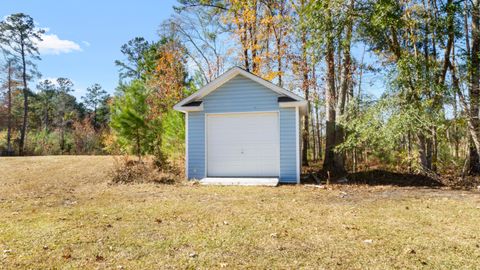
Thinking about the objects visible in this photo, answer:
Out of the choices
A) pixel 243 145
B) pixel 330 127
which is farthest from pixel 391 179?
pixel 243 145

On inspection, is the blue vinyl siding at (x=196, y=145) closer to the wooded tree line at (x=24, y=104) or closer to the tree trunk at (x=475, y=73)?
the tree trunk at (x=475, y=73)

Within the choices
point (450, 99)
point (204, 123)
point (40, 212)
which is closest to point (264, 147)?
point (204, 123)

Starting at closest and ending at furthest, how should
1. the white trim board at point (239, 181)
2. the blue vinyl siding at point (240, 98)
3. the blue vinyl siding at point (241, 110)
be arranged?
the white trim board at point (239, 181)
the blue vinyl siding at point (241, 110)
the blue vinyl siding at point (240, 98)

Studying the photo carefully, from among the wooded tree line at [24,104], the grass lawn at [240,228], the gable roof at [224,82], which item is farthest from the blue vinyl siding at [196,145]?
the wooded tree line at [24,104]

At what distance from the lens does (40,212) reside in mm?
6176

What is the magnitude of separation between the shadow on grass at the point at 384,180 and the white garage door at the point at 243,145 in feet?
5.16

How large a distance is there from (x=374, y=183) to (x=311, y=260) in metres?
7.37

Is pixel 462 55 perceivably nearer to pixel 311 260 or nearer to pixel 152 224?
pixel 311 260

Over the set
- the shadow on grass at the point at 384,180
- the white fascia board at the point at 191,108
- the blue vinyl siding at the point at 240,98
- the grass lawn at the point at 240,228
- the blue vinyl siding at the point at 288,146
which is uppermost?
the blue vinyl siding at the point at 240,98

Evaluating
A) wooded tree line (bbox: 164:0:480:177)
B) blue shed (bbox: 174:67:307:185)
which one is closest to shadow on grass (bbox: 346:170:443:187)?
wooded tree line (bbox: 164:0:480:177)

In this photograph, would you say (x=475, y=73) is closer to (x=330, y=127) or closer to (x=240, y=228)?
(x=330, y=127)

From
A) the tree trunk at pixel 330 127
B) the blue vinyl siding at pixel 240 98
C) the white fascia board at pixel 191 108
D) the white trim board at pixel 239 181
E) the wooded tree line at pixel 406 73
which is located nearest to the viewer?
the wooded tree line at pixel 406 73

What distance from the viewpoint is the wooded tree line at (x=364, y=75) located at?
929cm

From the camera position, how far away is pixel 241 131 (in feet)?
34.8
